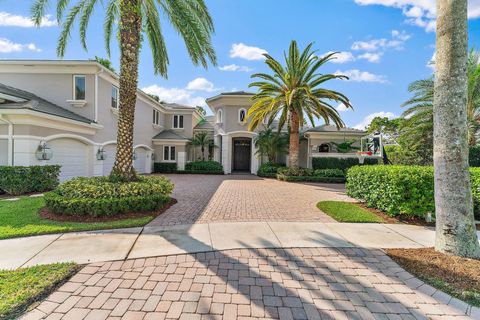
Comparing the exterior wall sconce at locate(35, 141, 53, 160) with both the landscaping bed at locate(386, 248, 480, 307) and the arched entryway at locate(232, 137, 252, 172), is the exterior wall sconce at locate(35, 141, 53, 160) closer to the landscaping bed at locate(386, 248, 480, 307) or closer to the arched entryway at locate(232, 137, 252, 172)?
the landscaping bed at locate(386, 248, 480, 307)

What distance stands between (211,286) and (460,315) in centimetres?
308

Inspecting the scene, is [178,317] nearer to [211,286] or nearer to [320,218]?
[211,286]

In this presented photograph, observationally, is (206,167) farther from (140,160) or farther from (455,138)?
(455,138)

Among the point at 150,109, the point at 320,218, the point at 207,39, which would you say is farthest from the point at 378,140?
the point at 150,109

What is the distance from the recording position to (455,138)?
3.94 metres

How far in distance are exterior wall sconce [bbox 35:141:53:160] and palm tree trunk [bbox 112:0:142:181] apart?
18.0 feet

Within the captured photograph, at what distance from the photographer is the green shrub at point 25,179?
888cm

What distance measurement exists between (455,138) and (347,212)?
3832 mm

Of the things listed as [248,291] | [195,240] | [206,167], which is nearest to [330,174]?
[206,167]

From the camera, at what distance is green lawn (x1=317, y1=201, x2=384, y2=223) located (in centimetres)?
648

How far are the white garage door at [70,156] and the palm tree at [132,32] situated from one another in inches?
172

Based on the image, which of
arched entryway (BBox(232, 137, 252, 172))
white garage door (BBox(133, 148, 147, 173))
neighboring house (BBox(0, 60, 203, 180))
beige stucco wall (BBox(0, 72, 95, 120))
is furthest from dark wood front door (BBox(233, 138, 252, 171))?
beige stucco wall (BBox(0, 72, 95, 120))

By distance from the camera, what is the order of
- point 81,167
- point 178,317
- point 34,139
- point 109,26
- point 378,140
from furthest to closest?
point 378,140 → point 81,167 → point 109,26 → point 34,139 → point 178,317

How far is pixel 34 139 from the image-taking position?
32.0 ft
